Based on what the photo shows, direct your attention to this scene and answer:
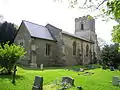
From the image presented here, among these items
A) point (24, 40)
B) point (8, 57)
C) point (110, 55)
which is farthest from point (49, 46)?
point (8, 57)

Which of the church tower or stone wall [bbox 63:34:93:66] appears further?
the church tower

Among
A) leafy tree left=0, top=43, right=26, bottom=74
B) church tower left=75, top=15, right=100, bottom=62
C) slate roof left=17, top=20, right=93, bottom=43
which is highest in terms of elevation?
church tower left=75, top=15, right=100, bottom=62

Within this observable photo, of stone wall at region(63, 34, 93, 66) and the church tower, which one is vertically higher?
the church tower

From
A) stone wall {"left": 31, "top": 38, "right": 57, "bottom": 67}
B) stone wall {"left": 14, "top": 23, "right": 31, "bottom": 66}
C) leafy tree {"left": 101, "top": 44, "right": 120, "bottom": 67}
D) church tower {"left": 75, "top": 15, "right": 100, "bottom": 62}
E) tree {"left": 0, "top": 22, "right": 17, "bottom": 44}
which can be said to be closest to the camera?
stone wall {"left": 14, "top": 23, "right": 31, "bottom": 66}

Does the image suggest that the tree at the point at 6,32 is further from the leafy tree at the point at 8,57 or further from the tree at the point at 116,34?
the tree at the point at 116,34

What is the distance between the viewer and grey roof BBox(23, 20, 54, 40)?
30.6 meters

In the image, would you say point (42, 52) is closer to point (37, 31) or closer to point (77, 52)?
point (37, 31)

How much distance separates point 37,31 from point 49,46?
3597 mm

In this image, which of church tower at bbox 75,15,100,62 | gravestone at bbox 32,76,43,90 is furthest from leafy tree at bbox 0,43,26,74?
church tower at bbox 75,15,100,62

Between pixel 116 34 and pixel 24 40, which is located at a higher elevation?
pixel 24 40

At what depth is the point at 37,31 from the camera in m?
32.3

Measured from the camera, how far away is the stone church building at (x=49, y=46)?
29922mm

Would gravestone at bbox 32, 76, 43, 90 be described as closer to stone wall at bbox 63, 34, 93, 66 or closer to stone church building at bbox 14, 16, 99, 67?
stone church building at bbox 14, 16, 99, 67

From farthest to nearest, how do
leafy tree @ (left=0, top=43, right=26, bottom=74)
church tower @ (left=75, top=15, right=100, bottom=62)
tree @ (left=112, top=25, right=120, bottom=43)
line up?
church tower @ (left=75, top=15, right=100, bottom=62) → leafy tree @ (left=0, top=43, right=26, bottom=74) → tree @ (left=112, top=25, right=120, bottom=43)
